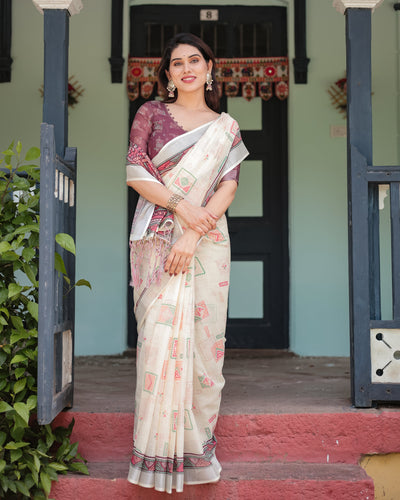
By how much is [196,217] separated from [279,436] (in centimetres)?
118

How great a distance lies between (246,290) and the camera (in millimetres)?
5473

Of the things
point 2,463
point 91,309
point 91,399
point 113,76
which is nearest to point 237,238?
point 91,309

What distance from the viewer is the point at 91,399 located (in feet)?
11.1

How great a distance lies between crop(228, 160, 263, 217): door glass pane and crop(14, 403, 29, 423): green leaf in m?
3.14

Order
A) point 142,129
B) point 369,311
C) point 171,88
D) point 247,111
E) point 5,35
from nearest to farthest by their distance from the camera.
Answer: point 142,129, point 171,88, point 369,311, point 5,35, point 247,111

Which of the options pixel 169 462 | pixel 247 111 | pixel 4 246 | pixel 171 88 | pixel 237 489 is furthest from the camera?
pixel 247 111

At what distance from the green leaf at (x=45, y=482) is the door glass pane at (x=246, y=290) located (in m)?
2.92

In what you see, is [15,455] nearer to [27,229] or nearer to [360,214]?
[27,229]

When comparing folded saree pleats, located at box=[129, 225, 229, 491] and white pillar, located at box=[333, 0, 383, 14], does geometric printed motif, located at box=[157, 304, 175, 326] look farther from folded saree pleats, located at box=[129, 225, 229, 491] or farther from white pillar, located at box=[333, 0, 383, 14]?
white pillar, located at box=[333, 0, 383, 14]

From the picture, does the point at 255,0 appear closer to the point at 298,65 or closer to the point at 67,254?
the point at 298,65

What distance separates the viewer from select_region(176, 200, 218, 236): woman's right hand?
2.78 meters

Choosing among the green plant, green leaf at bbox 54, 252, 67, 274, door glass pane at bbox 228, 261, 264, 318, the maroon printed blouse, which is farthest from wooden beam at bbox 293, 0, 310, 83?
green leaf at bbox 54, 252, 67, 274

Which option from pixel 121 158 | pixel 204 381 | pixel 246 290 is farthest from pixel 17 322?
pixel 246 290

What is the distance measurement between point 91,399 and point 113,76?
306 centimetres
